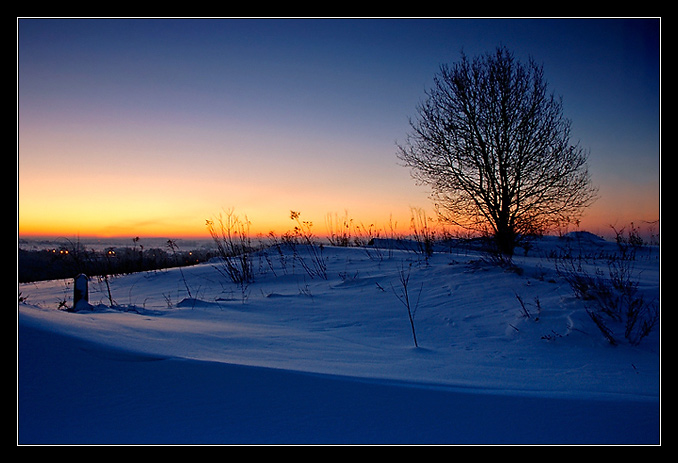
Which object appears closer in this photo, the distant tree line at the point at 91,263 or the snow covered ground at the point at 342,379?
the snow covered ground at the point at 342,379

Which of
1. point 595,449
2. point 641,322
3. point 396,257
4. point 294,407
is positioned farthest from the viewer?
point 396,257

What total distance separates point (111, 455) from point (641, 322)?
3.51m

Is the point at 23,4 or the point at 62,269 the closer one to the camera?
the point at 23,4

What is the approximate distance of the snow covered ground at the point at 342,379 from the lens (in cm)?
141

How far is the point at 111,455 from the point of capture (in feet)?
4.20

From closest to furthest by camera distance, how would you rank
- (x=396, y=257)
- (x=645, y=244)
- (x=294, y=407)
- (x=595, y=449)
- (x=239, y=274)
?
(x=595, y=449) → (x=294, y=407) → (x=239, y=274) → (x=396, y=257) → (x=645, y=244)

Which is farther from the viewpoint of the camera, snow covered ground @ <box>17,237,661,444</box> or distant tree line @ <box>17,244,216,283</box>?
distant tree line @ <box>17,244,216,283</box>

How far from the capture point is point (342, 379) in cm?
178

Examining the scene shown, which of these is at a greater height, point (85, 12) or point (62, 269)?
point (85, 12)

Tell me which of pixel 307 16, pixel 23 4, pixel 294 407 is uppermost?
pixel 307 16

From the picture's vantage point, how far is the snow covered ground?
1.41m

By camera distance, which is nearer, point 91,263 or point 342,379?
point 342,379

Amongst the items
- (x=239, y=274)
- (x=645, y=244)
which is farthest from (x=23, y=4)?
(x=645, y=244)

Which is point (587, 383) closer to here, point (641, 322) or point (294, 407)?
point (641, 322)
